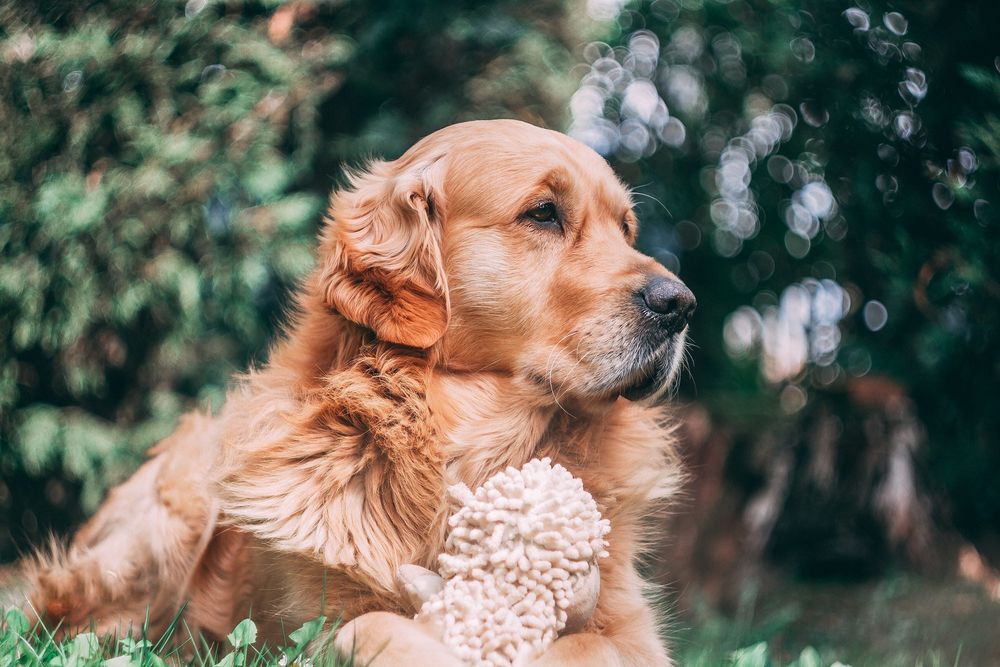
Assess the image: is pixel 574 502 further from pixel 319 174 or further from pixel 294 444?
pixel 319 174

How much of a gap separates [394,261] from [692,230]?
117 inches

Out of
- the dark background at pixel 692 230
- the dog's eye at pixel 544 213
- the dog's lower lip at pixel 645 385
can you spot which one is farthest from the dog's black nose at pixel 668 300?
the dark background at pixel 692 230

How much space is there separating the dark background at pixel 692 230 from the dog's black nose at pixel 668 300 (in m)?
1.10

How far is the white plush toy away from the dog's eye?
2.62 ft

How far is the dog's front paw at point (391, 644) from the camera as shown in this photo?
1646 millimetres

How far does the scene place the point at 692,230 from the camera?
4840 millimetres

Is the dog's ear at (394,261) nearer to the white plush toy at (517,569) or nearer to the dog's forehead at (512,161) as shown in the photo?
the dog's forehead at (512,161)

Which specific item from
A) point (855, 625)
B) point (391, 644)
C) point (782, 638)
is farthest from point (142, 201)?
point (855, 625)

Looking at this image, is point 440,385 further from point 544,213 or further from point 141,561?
point 141,561

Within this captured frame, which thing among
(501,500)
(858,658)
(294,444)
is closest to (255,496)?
(294,444)

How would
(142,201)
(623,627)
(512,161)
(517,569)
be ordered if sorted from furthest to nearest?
(142,201)
(512,161)
(623,627)
(517,569)

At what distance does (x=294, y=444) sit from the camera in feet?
7.00

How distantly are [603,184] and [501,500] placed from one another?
43.9 inches

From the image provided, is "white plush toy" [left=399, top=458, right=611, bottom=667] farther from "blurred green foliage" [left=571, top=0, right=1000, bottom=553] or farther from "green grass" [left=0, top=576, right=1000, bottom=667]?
"blurred green foliage" [left=571, top=0, right=1000, bottom=553]
